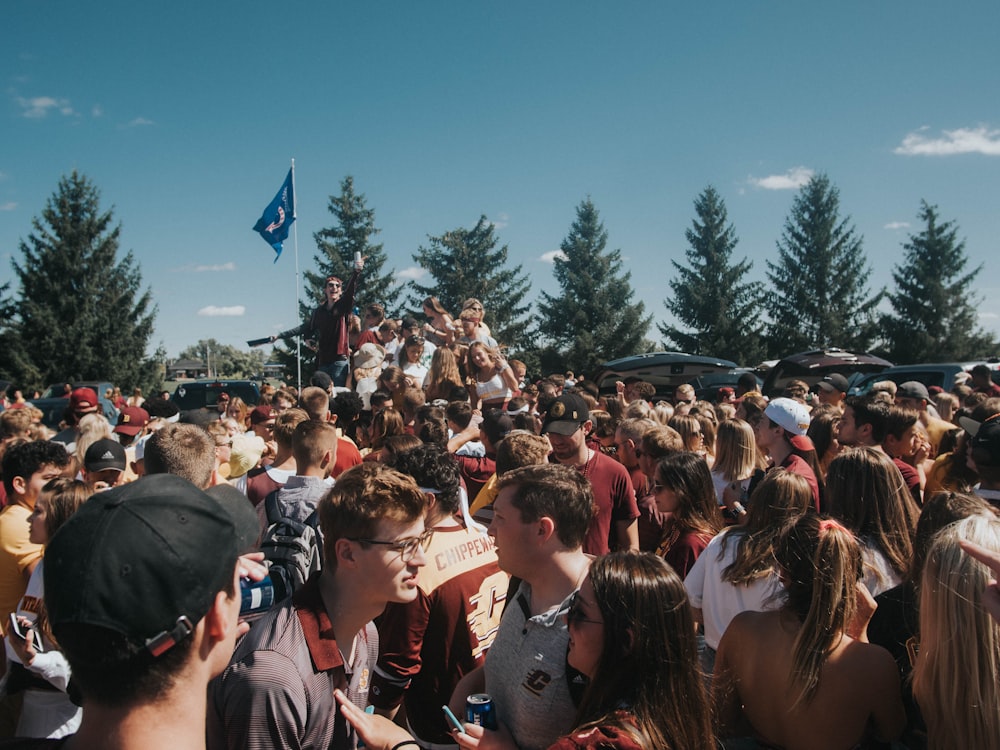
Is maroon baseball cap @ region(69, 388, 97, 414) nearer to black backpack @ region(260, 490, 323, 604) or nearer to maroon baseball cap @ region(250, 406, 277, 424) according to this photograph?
maroon baseball cap @ region(250, 406, 277, 424)

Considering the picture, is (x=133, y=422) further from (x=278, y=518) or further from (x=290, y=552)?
(x=290, y=552)

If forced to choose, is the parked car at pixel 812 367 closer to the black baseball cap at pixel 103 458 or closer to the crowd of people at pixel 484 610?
the crowd of people at pixel 484 610

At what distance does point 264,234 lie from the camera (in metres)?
14.2

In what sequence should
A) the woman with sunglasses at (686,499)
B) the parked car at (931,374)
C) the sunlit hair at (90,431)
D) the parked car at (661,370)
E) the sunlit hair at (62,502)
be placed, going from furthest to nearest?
the parked car at (661,370)
the parked car at (931,374)
the sunlit hair at (90,431)
the woman with sunglasses at (686,499)
the sunlit hair at (62,502)

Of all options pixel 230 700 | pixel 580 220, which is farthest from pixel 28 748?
pixel 580 220

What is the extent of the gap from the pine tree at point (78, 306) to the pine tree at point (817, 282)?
4133 cm

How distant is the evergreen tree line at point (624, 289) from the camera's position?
39031 millimetres

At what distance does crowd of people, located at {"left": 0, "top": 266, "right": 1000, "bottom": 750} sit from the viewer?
1.42 meters

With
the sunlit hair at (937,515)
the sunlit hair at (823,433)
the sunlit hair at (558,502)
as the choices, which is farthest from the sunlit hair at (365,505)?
the sunlit hair at (823,433)

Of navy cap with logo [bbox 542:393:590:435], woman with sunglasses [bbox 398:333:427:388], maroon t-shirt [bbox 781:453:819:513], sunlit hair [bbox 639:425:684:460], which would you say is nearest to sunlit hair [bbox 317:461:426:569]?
navy cap with logo [bbox 542:393:590:435]

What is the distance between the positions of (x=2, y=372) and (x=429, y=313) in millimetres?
34758

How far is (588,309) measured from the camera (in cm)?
4538

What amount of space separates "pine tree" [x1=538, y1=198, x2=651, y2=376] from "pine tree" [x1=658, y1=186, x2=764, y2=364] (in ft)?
14.4

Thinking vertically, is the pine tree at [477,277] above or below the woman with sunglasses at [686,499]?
above
